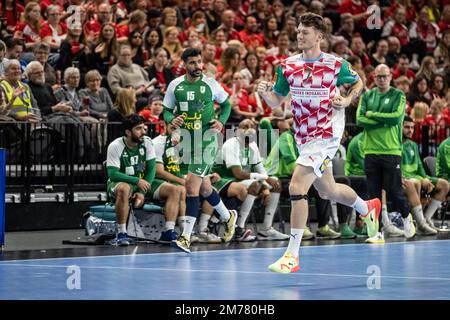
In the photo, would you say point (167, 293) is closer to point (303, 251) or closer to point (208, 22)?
point (303, 251)

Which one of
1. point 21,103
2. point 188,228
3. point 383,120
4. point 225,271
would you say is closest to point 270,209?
point 383,120

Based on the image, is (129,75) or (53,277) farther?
(129,75)

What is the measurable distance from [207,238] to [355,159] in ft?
9.22

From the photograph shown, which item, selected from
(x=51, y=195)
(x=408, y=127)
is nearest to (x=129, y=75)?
(x=51, y=195)

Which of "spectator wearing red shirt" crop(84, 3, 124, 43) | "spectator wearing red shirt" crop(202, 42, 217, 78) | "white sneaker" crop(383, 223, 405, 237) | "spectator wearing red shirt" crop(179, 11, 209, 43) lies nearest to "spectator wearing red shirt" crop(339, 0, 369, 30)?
"spectator wearing red shirt" crop(179, 11, 209, 43)

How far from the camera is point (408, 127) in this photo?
15133 mm

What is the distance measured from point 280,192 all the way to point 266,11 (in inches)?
278

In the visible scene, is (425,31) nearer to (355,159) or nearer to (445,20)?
(445,20)

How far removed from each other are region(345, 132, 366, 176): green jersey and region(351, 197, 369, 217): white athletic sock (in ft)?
10.6

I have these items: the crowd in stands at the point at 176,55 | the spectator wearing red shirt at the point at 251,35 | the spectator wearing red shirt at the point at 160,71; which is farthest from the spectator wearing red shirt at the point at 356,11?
the spectator wearing red shirt at the point at 160,71

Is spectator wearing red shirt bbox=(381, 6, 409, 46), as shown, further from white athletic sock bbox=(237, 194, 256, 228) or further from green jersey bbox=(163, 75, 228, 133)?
green jersey bbox=(163, 75, 228, 133)

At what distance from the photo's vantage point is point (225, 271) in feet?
33.6
